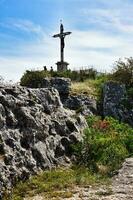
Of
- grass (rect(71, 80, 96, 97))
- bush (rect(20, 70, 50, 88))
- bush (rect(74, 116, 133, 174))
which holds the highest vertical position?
bush (rect(20, 70, 50, 88))

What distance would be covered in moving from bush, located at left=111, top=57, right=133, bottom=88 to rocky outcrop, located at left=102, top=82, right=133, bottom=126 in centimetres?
281

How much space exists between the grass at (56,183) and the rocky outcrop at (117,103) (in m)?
13.2

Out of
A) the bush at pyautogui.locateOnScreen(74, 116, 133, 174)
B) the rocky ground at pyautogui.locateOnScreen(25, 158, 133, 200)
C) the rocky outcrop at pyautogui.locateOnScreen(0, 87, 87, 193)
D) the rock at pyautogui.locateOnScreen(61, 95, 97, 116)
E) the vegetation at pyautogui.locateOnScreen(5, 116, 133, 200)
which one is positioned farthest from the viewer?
the rock at pyautogui.locateOnScreen(61, 95, 97, 116)

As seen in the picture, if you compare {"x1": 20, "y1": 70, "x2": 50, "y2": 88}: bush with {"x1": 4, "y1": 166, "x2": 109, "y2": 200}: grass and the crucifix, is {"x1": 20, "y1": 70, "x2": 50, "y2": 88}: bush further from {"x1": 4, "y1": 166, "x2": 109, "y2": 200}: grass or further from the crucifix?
{"x1": 4, "y1": 166, "x2": 109, "y2": 200}: grass

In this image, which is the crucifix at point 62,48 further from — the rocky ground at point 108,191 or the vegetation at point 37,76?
the rocky ground at point 108,191

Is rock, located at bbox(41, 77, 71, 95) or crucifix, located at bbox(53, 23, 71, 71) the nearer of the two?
rock, located at bbox(41, 77, 71, 95)

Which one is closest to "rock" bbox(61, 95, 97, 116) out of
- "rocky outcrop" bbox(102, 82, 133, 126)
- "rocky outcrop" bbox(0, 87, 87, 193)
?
"rocky outcrop" bbox(102, 82, 133, 126)

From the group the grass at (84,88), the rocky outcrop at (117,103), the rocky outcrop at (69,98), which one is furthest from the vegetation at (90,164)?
the grass at (84,88)

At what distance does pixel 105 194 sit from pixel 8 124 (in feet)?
17.2

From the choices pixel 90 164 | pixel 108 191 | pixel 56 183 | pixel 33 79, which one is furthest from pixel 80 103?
pixel 108 191

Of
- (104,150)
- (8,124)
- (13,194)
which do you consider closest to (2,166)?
(13,194)

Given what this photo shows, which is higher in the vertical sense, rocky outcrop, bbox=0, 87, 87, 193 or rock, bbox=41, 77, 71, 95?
rock, bbox=41, 77, 71, 95

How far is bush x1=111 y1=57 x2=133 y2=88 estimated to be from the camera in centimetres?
3992

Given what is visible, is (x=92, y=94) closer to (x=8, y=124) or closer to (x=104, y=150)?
(x=104, y=150)
